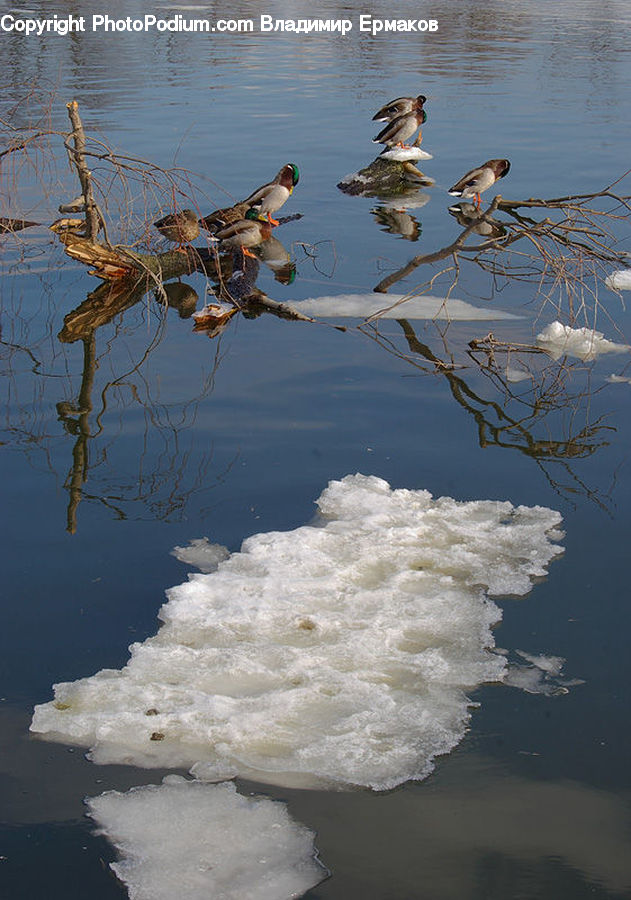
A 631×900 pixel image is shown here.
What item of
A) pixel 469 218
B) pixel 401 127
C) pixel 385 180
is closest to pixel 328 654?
pixel 469 218

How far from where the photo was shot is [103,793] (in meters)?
3.42

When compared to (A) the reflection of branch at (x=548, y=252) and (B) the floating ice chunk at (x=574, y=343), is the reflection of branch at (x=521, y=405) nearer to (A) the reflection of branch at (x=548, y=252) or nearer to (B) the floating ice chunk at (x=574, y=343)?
(B) the floating ice chunk at (x=574, y=343)

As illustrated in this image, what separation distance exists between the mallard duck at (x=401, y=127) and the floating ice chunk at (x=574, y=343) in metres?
5.64

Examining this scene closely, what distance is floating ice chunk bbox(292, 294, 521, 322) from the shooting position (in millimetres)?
7914

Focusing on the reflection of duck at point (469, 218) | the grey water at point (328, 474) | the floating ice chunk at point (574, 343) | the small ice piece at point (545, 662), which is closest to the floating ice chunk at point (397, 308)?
the grey water at point (328, 474)

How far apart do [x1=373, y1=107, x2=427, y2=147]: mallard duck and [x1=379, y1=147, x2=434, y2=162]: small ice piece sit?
0.12 metres

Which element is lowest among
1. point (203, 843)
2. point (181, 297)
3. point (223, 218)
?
point (203, 843)

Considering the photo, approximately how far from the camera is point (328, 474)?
18.5 ft

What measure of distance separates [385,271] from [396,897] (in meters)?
6.57

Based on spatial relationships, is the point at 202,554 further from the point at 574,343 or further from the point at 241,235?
the point at 241,235

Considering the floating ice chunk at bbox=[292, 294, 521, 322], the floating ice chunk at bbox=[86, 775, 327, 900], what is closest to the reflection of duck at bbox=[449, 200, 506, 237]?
the floating ice chunk at bbox=[292, 294, 521, 322]

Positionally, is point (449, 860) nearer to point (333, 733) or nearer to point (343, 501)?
point (333, 733)

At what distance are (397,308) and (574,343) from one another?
4.67 feet

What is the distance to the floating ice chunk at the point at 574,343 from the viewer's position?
7.20 m
